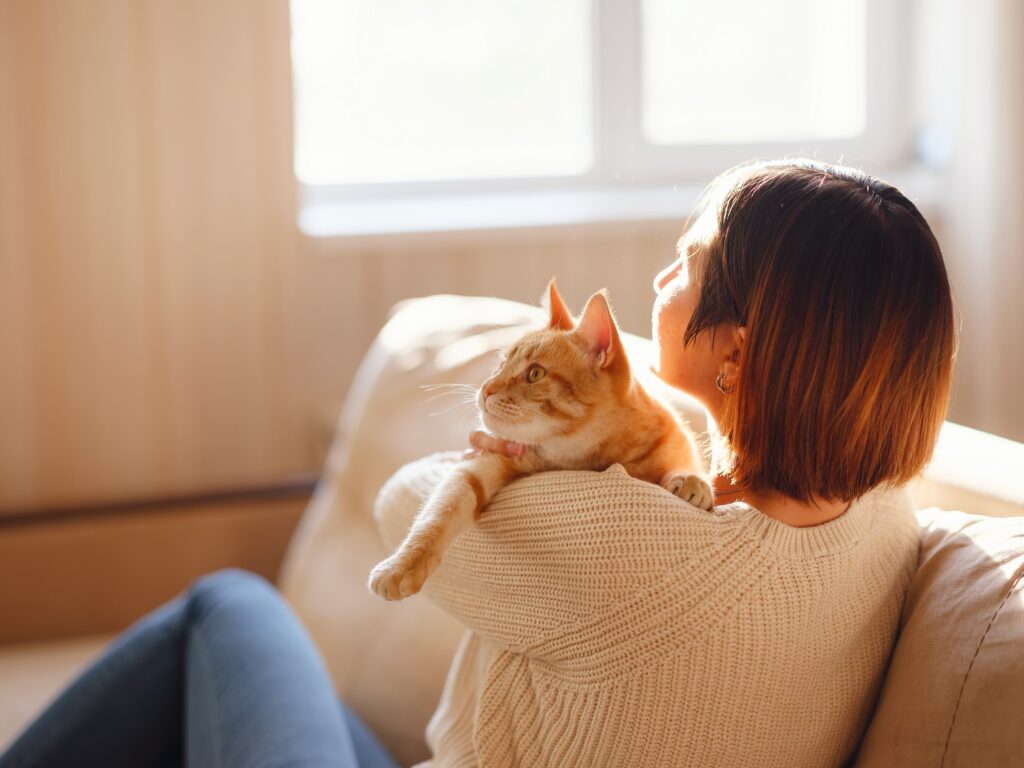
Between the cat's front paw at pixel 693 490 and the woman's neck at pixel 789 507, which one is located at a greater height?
the cat's front paw at pixel 693 490

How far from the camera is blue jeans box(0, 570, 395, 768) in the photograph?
1180mm

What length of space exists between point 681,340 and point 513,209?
1.56m

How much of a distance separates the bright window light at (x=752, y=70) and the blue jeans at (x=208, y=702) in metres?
1.70

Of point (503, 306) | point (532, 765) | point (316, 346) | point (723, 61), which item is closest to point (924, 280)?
point (532, 765)

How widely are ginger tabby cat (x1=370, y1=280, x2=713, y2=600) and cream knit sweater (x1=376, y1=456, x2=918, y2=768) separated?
0.04 metres

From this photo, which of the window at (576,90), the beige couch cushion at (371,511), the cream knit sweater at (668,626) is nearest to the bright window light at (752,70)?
the window at (576,90)

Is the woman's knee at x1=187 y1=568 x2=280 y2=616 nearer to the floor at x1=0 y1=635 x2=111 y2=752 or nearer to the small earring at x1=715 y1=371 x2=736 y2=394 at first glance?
the floor at x1=0 y1=635 x2=111 y2=752

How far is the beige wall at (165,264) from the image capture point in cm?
205

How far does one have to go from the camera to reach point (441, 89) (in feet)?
8.28

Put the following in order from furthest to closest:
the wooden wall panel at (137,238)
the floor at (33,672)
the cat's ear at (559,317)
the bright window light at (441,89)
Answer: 1. the bright window light at (441,89)
2. the wooden wall panel at (137,238)
3. the floor at (33,672)
4. the cat's ear at (559,317)

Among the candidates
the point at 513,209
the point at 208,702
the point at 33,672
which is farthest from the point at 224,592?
the point at 513,209

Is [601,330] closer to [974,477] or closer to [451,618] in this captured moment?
[974,477]

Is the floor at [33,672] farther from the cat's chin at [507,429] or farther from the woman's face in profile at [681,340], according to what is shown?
A: the woman's face in profile at [681,340]

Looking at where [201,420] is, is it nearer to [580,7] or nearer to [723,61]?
[580,7]
